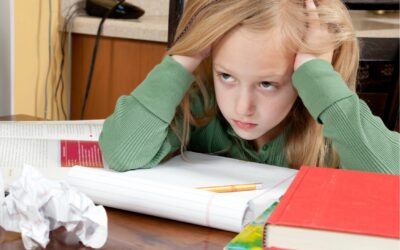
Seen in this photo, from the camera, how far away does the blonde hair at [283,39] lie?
97 centimetres

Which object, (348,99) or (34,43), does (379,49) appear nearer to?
(348,99)

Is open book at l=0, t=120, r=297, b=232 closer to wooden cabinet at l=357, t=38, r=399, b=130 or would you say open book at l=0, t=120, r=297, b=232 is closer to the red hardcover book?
the red hardcover book

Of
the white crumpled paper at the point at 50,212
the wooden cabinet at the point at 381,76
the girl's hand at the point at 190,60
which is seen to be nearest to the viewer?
the white crumpled paper at the point at 50,212

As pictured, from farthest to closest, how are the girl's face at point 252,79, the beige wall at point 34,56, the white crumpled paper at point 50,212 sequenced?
the beige wall at point 34,56 → the girl's face at point 252,79 → the white crumpled paper at point 50,212

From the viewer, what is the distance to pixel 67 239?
708 millimetres

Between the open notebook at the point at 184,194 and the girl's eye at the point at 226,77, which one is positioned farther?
the girl's eye at the point at 226,77

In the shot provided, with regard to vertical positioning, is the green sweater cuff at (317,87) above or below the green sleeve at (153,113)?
above

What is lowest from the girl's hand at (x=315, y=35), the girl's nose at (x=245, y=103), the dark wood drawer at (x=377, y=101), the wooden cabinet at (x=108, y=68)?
the wooden cabinet at (x=108, y=68)

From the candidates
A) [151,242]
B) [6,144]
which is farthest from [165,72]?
[151,242]

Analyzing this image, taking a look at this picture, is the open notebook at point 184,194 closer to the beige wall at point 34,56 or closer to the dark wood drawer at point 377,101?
the dark wood drawer at point 377,101

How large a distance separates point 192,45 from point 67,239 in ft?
1.38

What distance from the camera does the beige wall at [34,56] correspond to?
189 cm

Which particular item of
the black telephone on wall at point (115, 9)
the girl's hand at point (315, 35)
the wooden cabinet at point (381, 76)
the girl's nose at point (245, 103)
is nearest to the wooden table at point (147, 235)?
the girl's nose at point (245, 103)

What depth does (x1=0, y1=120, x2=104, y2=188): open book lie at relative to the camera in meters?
0.96
